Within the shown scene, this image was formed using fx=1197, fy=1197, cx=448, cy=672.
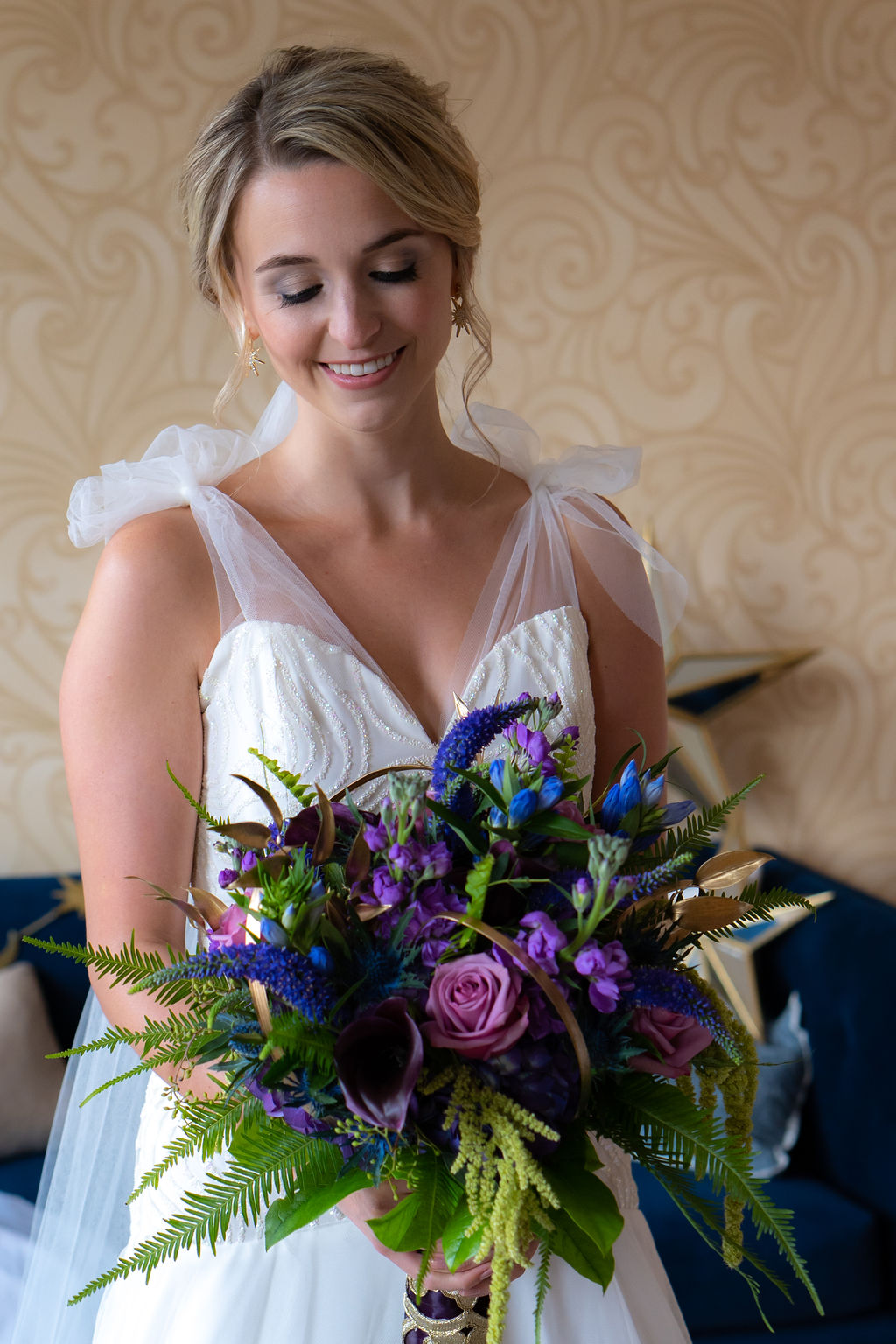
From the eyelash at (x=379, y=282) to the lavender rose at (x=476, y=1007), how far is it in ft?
2.44

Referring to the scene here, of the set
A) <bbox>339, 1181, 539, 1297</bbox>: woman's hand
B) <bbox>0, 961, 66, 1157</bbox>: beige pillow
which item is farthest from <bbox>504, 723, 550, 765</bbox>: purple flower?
<bbox>0, 961, 66, 1157</bbox>: beige pillow

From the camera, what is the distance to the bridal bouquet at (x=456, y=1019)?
0.78 metres

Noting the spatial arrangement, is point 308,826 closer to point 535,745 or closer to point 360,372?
point 535,745

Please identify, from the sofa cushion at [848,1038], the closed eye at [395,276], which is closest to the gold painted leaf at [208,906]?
the closed eye at [395,276]

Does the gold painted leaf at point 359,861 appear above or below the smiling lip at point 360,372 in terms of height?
below

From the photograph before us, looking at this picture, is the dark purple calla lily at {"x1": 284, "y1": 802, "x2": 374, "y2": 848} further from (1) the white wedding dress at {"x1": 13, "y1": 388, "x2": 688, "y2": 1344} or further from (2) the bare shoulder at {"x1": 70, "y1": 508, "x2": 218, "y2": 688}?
Result: (2) the bare shoulder at {"x1": 70, "y1": 508, "x2": 218, "y2": 688}

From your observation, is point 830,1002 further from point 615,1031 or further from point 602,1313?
point 615,1031

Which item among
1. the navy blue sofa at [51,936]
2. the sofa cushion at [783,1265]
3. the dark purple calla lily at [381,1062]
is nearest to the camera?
the dark purple calla lily at [381,1062]

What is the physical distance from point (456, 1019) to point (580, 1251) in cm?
23

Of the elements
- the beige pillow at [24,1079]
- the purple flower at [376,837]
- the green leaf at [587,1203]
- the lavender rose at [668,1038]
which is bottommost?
the beige pillow at [24,1079]

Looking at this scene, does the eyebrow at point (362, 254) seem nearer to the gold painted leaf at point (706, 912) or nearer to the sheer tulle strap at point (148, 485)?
the sheer tulle strap at point (148, 485)

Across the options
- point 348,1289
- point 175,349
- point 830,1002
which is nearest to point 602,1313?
point 348,1289

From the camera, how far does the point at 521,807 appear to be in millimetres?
824

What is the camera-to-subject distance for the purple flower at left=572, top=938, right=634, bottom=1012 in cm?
79
